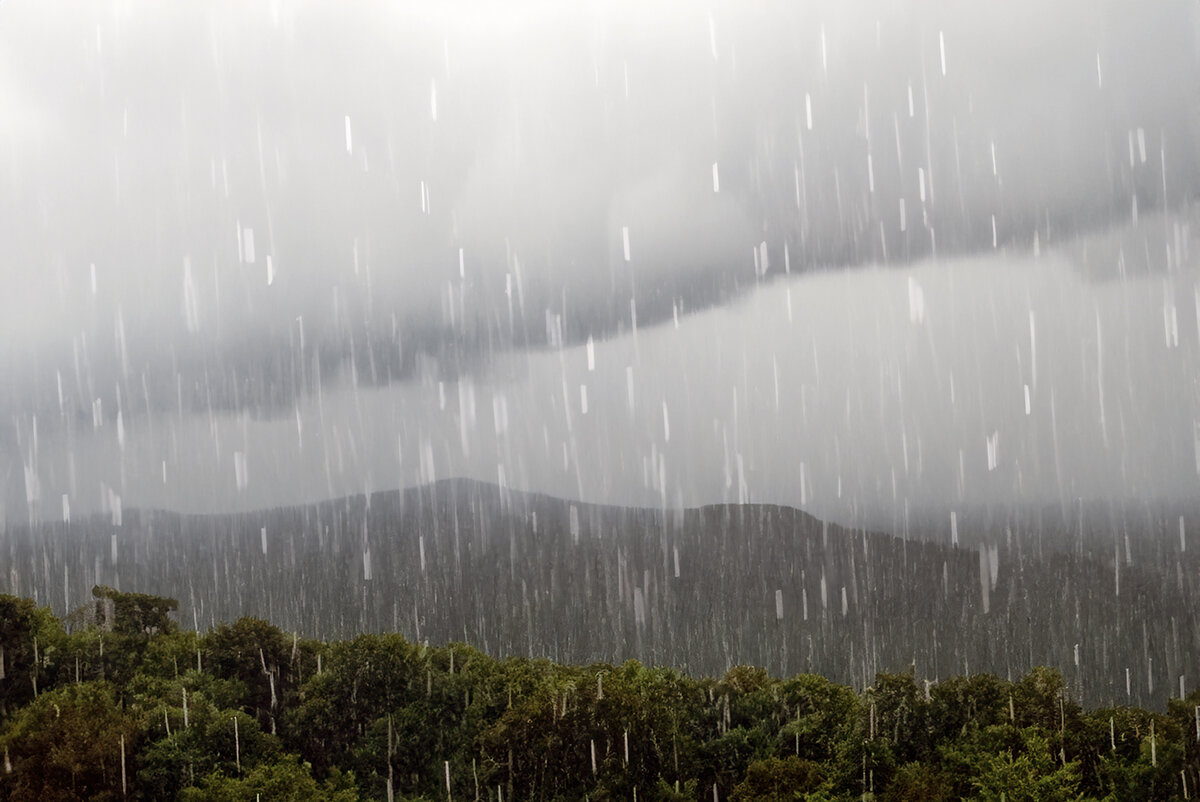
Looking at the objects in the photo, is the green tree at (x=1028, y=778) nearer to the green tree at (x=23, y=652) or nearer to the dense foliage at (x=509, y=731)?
the dense foliage at (x=509, y=731)

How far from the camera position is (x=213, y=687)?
40750 millimetres

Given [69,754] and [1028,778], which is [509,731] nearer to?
[69,754]

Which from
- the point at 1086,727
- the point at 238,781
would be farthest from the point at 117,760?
the point at 1086,727

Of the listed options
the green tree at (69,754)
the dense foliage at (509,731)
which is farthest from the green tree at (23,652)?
the green tree at (69,754)

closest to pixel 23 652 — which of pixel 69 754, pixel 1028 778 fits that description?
pixel 69 754

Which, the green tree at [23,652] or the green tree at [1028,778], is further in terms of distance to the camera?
the green tree at [23,652]

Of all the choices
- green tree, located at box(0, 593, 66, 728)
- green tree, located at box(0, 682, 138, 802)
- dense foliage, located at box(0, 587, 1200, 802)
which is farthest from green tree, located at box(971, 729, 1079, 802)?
green tree, located at box(0, 593, 66, 728)

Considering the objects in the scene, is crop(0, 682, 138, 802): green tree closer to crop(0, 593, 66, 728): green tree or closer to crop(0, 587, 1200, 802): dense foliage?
crop(0, 587, 1200, 802): dense foliage

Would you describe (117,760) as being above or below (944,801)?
above

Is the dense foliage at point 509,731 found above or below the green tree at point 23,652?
below

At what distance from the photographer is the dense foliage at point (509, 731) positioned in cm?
3028

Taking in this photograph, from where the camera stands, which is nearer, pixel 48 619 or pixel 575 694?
pixel 575 694

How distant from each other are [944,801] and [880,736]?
17.1 feet

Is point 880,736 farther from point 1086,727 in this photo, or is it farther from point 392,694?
point 392,694
